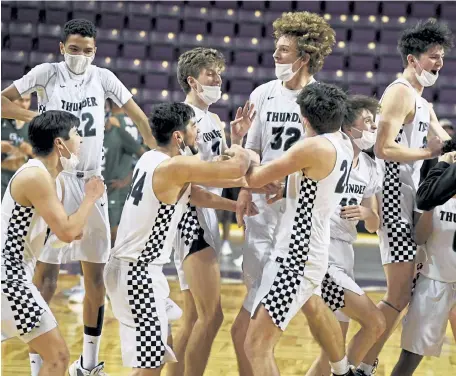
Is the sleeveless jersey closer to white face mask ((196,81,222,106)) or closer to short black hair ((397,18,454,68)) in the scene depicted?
short black hair ((397,18,454,68))

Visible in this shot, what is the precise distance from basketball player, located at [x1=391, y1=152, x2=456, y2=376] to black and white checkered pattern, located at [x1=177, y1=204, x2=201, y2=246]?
1409mm

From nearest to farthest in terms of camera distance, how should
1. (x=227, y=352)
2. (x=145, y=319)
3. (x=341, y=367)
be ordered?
(x=145, y=319), (x=341, y=367), (x=227, y=352)

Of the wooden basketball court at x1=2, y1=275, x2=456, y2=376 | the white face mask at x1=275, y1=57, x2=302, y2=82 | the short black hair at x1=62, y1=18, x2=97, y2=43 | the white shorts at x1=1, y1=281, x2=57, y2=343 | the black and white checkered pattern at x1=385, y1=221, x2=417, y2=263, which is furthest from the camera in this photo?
the wooden basketball court at x1=2, y1=275, x2=456, y2=376

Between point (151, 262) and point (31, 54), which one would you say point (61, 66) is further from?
point (31, 54)

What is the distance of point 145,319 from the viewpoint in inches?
179

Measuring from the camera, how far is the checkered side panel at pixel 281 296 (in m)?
4.57

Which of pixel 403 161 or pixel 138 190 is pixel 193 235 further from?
pixel 403 161

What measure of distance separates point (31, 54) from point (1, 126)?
5218 mm

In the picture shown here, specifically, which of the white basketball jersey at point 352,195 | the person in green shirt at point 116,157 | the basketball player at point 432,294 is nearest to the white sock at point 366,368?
the basketball player at point 432,294

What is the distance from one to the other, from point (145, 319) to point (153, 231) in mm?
467

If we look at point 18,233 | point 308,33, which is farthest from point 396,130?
point 18,233

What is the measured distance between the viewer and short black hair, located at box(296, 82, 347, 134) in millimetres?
4602

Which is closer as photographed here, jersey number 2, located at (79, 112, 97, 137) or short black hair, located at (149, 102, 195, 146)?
short black hair, located at (149, 102, 195, 146)

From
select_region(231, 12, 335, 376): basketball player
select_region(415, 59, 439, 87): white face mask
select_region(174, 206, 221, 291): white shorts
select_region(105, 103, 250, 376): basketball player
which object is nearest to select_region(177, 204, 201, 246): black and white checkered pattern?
select_region(174, 206, 221, 291): white shorts
